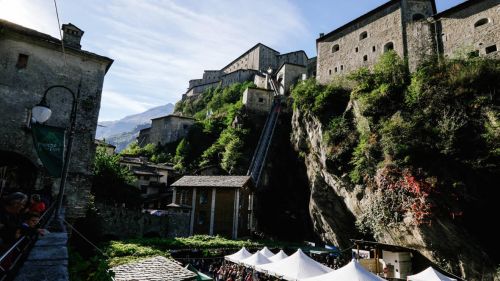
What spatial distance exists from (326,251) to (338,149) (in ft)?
28.8

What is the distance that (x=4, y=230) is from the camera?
4.29 metres

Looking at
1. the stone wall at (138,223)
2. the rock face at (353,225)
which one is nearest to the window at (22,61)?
the stone wall at (138,223)

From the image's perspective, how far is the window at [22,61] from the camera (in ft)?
61.5

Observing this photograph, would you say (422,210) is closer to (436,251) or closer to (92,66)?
(436,251)

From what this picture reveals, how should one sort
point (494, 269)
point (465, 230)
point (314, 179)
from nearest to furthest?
point (494, 269) < point (465, 230) < point (314, 179)

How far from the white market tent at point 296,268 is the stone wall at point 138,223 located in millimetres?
19938

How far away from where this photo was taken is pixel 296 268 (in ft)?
50.9

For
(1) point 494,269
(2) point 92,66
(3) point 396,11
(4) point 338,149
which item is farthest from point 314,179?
(2) point 92,66

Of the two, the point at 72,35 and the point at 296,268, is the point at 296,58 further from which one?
the point at 296,268

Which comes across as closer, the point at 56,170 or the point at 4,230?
the point at 4,230

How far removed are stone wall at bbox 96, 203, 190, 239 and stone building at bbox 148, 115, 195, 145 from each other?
106 feet

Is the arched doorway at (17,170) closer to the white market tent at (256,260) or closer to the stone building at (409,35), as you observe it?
the white market tent at (256,260)

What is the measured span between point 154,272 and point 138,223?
914 inches

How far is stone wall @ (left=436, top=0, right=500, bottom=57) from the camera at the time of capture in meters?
27.5
